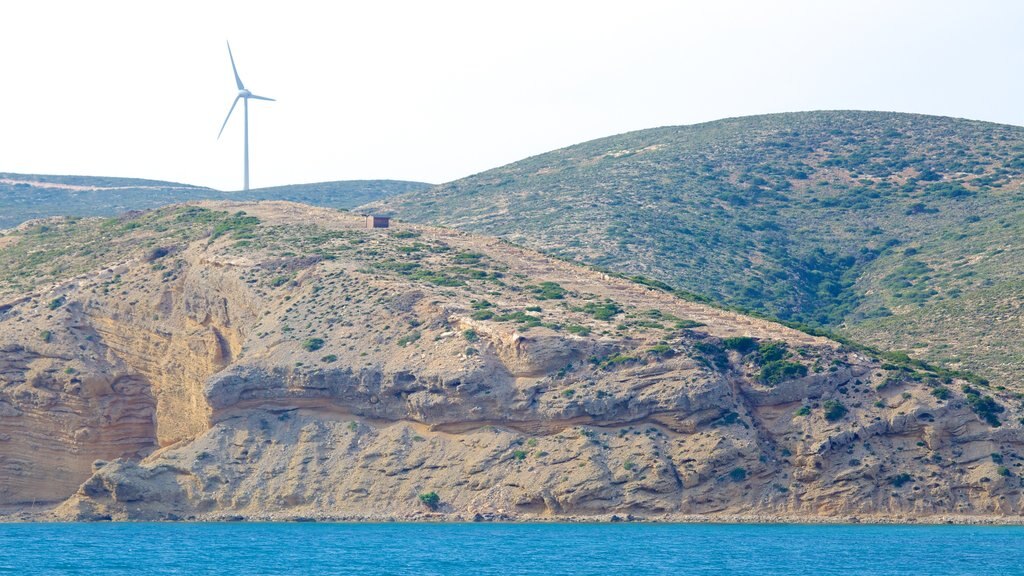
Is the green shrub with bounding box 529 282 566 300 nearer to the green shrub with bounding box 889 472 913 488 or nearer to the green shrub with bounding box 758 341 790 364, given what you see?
the green shrub with bounding box 758 341 790 364

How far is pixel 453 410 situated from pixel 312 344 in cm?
804

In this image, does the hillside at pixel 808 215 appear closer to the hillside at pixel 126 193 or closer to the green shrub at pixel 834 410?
the green shrub at pixel 834 410

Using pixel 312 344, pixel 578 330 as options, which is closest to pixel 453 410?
pixel 578 330

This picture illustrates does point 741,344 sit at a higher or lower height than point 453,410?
higher

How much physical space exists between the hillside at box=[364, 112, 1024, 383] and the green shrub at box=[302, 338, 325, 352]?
32.2 m

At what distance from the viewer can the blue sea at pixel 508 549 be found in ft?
156

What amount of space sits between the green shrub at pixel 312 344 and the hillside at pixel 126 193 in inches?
3060

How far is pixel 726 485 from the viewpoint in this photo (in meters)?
61.4

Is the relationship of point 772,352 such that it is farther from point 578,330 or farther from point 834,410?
point 578,330

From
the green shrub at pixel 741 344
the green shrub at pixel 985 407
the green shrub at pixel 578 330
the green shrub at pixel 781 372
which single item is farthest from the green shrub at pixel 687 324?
the green shrub at pixel 985 407

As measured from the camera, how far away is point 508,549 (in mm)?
52906

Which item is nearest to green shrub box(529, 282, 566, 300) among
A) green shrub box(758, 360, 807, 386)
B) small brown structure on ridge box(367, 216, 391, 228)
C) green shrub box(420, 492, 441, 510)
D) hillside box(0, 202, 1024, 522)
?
hillside box(0, 202, 1024, 522)

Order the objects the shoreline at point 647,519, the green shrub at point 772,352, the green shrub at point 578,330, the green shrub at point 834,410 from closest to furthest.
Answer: the shoreline at point 647,519 → the green shrub at point 834,410 → the green shrub at point 772,352 → the green shrub at point 578,330

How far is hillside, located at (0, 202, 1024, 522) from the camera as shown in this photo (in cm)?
6156
